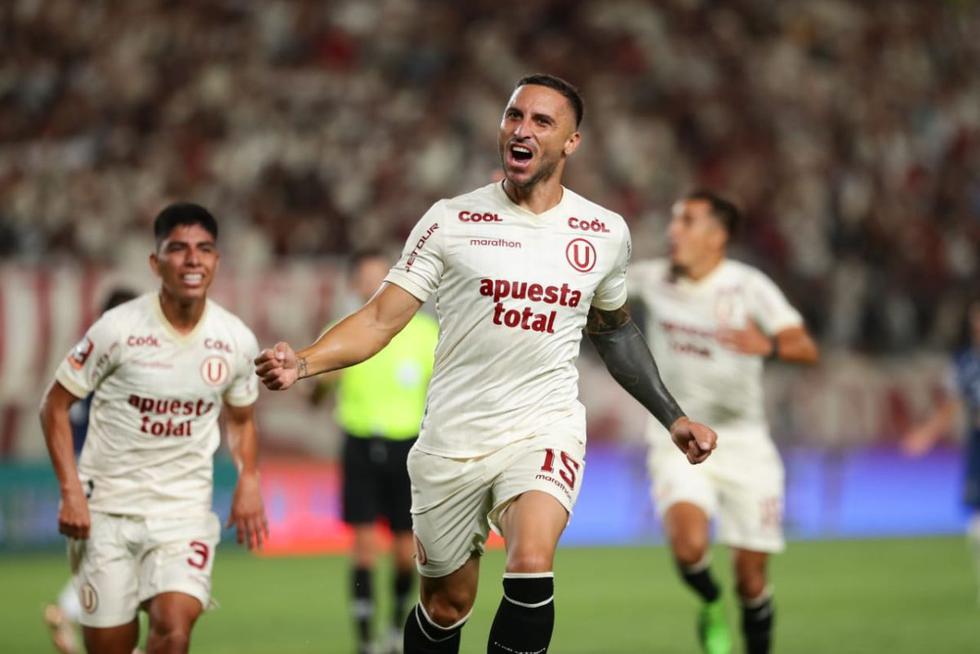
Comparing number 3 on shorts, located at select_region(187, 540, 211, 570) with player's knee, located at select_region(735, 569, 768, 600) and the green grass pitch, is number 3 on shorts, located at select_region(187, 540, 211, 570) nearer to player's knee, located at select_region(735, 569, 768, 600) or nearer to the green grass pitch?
the green grass pitch

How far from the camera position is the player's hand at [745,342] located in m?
8.73

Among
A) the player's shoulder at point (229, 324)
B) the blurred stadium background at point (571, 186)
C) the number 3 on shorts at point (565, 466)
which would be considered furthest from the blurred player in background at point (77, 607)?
the number 3 on shorts at point (565, 466)

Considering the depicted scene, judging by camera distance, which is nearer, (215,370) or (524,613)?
(524,613)

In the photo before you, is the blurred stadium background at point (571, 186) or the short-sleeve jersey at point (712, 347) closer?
the short-sleeve jersey at point (712, 347)

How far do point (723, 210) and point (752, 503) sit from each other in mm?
1723

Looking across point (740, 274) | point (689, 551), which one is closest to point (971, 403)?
point (740, 274)

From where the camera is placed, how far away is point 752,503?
9.24 meters

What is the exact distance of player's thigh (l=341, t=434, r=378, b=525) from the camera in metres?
10.5

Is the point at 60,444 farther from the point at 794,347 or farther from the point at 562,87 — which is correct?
the point at 794,347

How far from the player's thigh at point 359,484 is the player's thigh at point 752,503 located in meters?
2.35

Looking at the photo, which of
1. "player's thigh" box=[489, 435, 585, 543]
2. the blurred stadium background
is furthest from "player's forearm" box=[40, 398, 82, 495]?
the blurred stadium background

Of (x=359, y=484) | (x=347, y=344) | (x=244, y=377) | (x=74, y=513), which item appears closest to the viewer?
(x=347, y=344)

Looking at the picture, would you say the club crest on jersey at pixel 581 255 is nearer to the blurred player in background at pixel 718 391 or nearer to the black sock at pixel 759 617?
the blurred player in background at pixel 718 391

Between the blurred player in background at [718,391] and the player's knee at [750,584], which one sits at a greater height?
the blurred player in background at [718,391]
